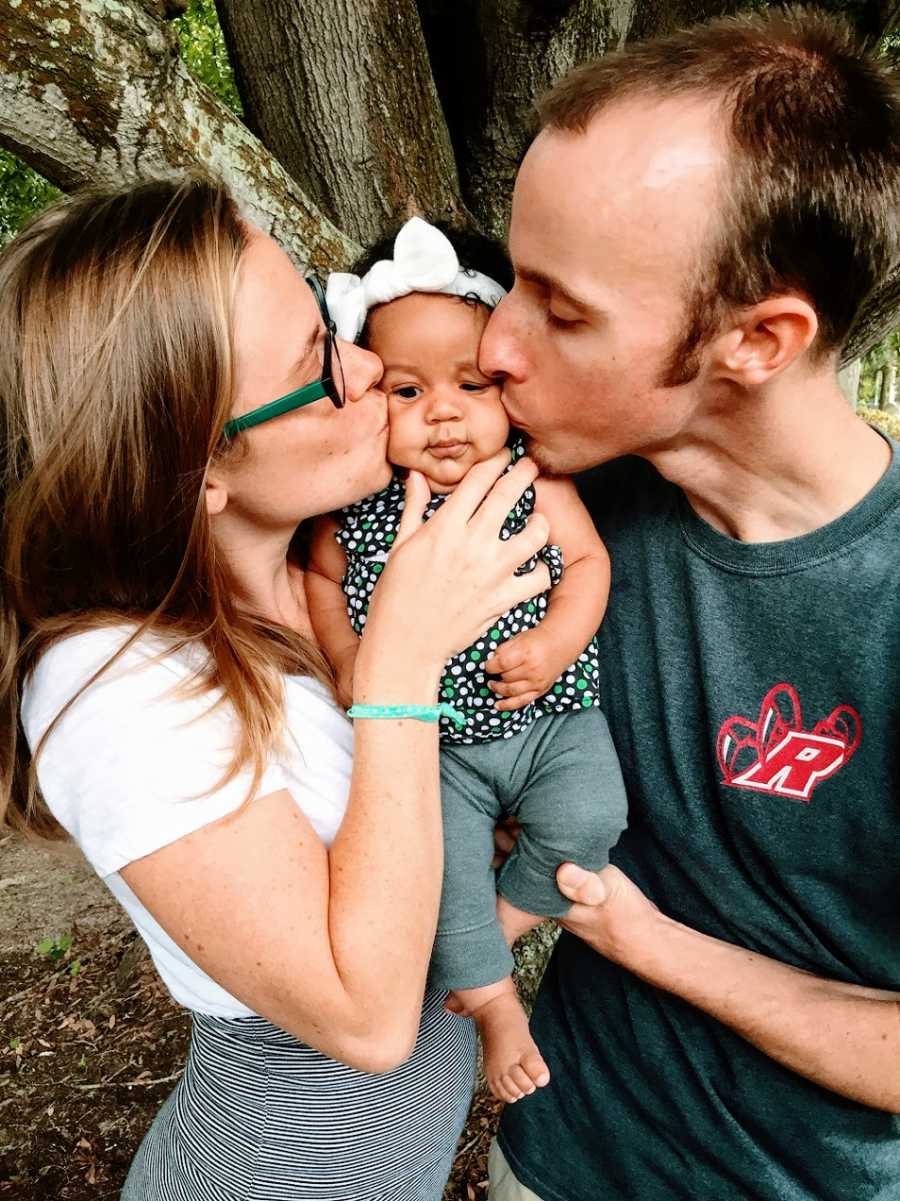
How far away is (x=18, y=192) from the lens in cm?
730

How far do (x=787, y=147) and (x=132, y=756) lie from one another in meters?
1.68

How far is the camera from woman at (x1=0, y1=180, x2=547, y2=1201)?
1637 millimetres

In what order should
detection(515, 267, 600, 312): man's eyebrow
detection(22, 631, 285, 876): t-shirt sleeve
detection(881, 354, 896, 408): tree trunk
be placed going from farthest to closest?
detection(881, 354, 896, 408): tree trunk, detection(515, 267, 600, 312): man's eyebrow, detection(22, 631, 285, 876): t-shirt sleeve

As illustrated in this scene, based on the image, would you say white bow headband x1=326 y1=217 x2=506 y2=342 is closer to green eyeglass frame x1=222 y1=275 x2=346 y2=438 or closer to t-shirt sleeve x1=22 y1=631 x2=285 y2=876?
green eyeglass frame x1=222 y1=275 x2=346 y2=438

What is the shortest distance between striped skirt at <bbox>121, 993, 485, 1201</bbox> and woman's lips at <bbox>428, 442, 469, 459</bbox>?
1.31 m

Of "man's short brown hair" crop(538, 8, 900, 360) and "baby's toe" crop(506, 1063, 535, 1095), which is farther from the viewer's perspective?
"baby's toe" crop(506, 1063, 535, 1095)

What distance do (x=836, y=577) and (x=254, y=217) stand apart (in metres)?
1.81

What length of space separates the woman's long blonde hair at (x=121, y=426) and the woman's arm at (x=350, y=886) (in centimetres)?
19

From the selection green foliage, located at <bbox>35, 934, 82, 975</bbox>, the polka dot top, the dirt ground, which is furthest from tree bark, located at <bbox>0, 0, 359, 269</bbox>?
green foliage, located at <bbox>35, 934, 82, 975</bbox>

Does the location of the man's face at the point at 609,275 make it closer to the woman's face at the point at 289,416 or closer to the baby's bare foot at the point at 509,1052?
the woman's face at the point at 289,416

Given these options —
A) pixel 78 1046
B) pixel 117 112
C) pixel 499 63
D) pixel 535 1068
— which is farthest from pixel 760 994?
pixel 78 1046

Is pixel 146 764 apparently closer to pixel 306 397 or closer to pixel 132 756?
pixel 132 756

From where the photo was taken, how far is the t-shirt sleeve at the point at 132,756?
1608 millimetres

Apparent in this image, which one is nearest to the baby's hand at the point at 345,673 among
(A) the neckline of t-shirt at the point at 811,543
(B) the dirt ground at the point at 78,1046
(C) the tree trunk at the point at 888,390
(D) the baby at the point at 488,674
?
(D) the baby at the point at 488,674
